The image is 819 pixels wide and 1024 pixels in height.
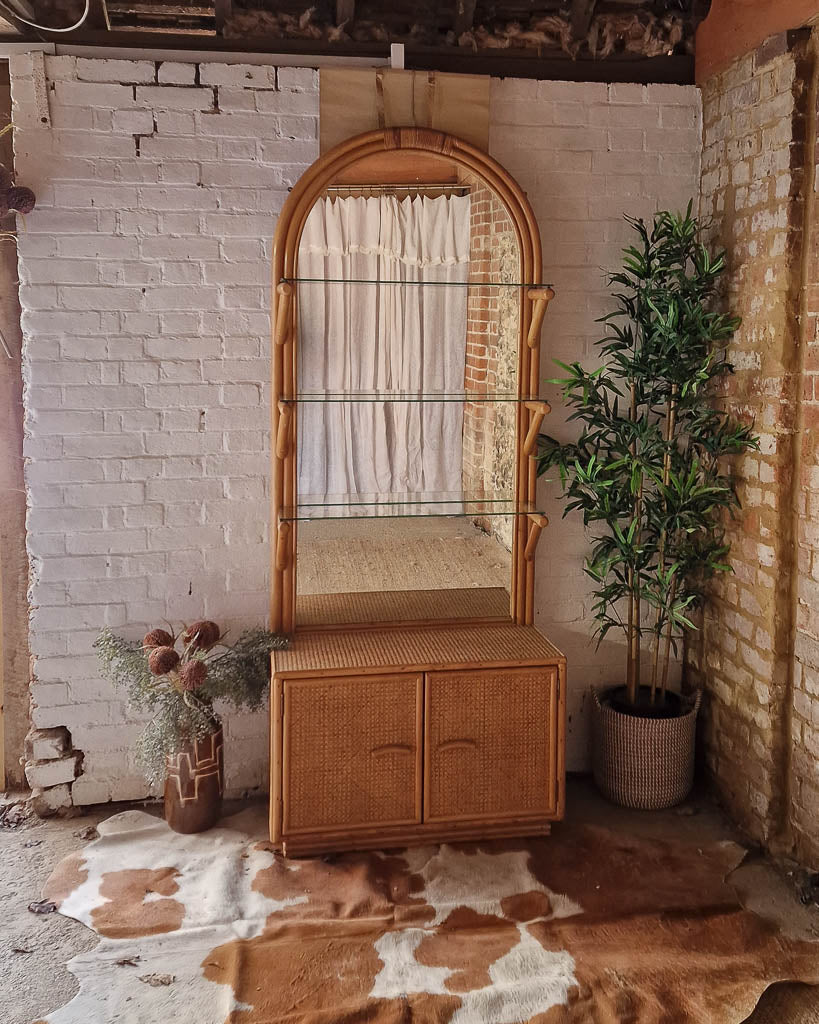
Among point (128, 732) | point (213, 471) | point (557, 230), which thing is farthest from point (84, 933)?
point (557, 230)

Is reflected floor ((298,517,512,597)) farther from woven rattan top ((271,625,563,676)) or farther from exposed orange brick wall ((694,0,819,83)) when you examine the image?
exposed orange brick wall ((694,0,819,83))

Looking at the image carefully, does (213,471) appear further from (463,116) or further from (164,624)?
(463,116)

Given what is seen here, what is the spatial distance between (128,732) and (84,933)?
2.75 feet

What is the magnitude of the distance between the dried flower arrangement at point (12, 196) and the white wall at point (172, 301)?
65 millimetres

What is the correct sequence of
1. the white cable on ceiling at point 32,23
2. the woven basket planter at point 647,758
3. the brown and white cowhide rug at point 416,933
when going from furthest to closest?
1. the woven basket planter at point 647,758
2. the white cable on ceiling at point 32,23
3. the brown and white cowhide rug at point 416,933

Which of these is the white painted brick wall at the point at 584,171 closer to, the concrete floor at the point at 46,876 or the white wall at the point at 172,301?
the white wall at the point at 172,301

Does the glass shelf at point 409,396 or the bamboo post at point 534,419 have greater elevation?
the glass shelf at point 409,396

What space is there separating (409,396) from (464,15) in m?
1.32

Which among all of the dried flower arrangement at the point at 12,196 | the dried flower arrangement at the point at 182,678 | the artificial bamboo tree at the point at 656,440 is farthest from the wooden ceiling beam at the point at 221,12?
the dried flower arrangement at the point at 182,678

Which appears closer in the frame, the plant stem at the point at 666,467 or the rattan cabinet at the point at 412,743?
the rattan cabinet at the point at 412,743

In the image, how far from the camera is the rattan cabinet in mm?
3199

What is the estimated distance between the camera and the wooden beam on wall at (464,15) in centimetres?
341

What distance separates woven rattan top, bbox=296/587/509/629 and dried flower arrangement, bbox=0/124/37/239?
5.18 ft

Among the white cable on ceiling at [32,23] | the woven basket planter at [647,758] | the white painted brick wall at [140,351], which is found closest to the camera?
the white cable on ceiling at [32,23]
